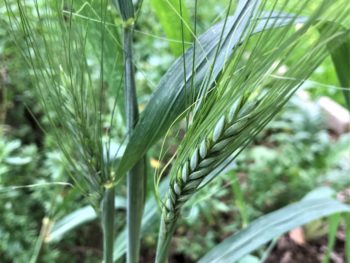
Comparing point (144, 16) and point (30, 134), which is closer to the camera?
point (30, 134)

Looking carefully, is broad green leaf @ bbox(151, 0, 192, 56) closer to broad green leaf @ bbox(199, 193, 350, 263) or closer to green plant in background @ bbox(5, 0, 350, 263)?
green plant in background @ bbox(5, 0, 350, 263)

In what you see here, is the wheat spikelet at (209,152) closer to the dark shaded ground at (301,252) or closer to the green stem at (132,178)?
the green stem at (132,178)

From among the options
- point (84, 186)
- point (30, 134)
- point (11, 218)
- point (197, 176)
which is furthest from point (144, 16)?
point (197, 176)

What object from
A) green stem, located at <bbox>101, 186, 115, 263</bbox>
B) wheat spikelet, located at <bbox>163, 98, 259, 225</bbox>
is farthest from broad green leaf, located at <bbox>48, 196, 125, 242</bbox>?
wheat spikelet, located at <bbox>163, 98, 259, 225</bbox>

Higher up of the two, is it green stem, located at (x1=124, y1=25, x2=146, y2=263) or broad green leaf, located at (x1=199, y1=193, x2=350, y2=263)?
green stem, located at (x1=124, y1=25, x2=146, y2=263)

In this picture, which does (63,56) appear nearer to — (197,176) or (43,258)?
(197,176)

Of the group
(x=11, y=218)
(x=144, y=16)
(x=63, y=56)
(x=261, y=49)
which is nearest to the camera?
(x=261, y=49)
